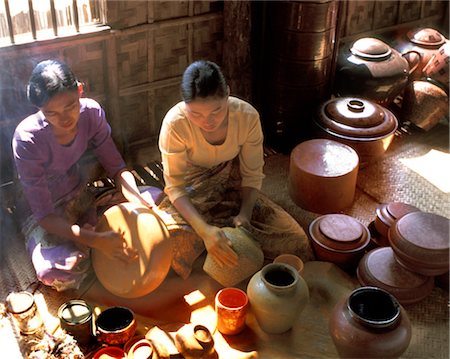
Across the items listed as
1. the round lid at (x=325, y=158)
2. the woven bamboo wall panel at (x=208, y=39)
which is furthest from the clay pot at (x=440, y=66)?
the woven bamboo wall panel at (x=208, y=39)

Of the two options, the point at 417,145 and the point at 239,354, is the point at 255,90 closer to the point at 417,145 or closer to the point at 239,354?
the point at 417,145

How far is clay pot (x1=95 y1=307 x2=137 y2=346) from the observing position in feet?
8.55

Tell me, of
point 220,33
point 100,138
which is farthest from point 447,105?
point 100,138

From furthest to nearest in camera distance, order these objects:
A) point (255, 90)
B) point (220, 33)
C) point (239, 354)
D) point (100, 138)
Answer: point (255, 90)
point (220, 33)
point (100, 138)
point (239, 354)

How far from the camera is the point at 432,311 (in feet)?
9.65

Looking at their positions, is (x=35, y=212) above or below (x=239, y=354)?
above

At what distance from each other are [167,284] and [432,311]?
4.44 ft

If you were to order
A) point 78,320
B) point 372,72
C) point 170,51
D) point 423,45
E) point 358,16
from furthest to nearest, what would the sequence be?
point 358,16
point 423,45
point 372,72
point 170,51
point 78,320

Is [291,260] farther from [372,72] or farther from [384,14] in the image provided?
[384,14]

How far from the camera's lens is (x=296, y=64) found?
4008 mm

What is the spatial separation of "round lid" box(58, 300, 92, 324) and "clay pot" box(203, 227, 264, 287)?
23.9 inches

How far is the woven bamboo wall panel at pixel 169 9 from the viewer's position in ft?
12.1

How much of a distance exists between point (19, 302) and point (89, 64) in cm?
156

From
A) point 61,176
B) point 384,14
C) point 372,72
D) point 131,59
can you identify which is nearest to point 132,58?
point 131,59
